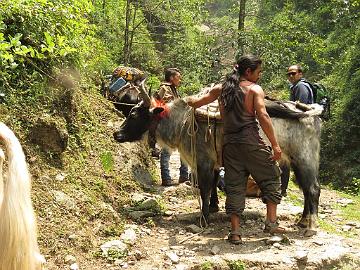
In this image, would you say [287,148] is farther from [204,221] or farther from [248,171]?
[204,221]

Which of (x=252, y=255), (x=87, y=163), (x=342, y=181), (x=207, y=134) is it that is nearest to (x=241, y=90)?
(x=207, y=134)

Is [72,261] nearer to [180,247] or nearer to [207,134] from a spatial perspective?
[180,247]

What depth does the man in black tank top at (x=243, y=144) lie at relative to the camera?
5285 millimetres

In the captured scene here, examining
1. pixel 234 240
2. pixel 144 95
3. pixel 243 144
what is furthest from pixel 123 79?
pixel 234 240

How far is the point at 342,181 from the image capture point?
13.3 meters

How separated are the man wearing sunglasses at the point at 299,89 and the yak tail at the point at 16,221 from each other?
229 inches

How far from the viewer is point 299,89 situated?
7352 mm

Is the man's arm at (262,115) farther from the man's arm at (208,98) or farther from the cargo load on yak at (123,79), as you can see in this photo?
the cargo load on yak at (123,79)

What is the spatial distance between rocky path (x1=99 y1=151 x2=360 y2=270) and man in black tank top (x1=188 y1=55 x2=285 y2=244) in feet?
1.22

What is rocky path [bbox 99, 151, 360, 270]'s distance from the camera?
491cm

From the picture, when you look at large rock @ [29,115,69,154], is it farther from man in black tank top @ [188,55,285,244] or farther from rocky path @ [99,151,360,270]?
man in black tank top @ [188,55,285,244]

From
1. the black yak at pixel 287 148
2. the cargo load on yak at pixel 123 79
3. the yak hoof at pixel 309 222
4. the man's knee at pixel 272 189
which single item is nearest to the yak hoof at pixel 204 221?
the black yak at pixel 287 148

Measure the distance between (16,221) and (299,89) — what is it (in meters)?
5.98

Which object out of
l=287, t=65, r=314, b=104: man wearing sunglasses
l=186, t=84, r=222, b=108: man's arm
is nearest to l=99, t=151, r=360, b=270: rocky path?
l=186, t=84, r=222, b=108: man's arm
